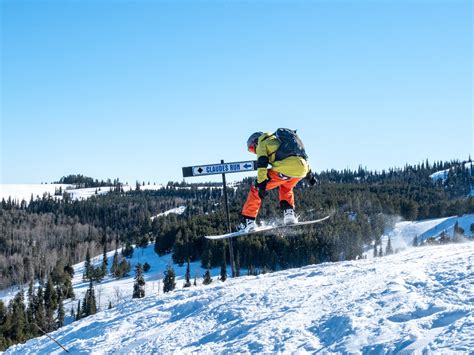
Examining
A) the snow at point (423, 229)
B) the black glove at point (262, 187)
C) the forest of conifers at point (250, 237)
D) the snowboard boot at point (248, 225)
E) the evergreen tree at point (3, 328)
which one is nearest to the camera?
the black glove at point (262, 187)

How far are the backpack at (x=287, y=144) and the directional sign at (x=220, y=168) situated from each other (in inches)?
113

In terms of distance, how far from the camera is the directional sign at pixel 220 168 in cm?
1332

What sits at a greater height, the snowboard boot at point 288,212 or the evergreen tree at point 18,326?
the snowboard boot at point 288,212

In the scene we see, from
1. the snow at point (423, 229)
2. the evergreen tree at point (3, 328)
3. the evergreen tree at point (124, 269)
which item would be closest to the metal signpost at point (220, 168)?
the evergreen tree at point (3, 328)

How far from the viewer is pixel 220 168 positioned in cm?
1350

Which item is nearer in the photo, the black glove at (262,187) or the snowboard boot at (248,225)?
the black glove at (262,187)

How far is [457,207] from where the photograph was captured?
143 metres

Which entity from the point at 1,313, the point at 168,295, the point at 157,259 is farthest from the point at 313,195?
the point at 168,295

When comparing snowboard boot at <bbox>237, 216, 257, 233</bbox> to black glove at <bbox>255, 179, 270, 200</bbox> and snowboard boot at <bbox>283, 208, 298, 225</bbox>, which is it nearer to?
snowboard boot at <bbox>283, 208, 298, 225</bbox>

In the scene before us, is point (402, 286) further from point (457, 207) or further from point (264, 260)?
point (457, 207)

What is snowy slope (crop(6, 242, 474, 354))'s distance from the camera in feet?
18.1

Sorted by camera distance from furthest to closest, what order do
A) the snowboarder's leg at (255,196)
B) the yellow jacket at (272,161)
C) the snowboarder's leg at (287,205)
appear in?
the snowboarder's leg at (287,205), the snowboarder's leg at (255,196), the yellow jacket at (272,161)

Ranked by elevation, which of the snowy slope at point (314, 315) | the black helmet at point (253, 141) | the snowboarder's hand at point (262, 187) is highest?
the black helmet at point (253, 141)

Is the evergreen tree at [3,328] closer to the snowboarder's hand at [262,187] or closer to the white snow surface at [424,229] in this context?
the snowboarder's hand at [262,187]
